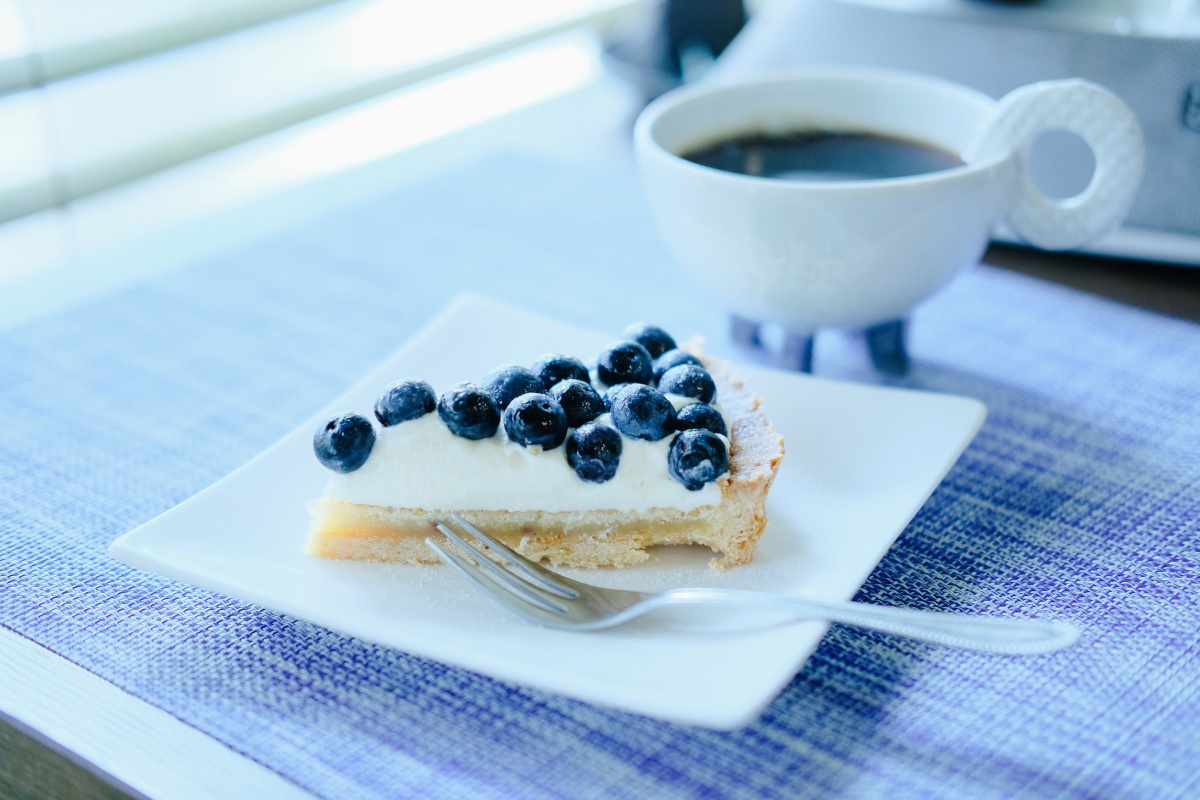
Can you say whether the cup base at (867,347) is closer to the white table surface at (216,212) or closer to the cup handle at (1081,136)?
the cup handle at (1081,136)

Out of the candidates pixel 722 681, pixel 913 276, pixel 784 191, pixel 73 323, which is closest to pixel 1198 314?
pixel 913 276

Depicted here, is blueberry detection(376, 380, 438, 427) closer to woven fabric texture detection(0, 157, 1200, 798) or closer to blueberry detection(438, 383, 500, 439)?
blueberry detection(438, 383, 500, 439)

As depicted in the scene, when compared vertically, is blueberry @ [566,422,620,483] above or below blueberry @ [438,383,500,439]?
below

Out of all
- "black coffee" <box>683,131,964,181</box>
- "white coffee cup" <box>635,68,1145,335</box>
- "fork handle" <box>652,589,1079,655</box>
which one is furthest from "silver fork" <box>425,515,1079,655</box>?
"black coffee" <box>683,131,964,181</box>

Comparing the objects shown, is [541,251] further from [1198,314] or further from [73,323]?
[1198,314]

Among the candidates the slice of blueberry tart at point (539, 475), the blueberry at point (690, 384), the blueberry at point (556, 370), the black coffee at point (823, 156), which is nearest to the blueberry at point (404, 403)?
the slice of blueberry tart at point (539, 475)

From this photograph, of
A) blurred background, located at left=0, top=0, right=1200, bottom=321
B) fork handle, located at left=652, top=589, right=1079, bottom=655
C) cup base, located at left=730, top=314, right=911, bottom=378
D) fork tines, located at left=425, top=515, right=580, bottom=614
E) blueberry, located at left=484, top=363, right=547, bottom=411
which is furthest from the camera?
blurred background, located at left=0, top=0, right=1200, bottom=321
